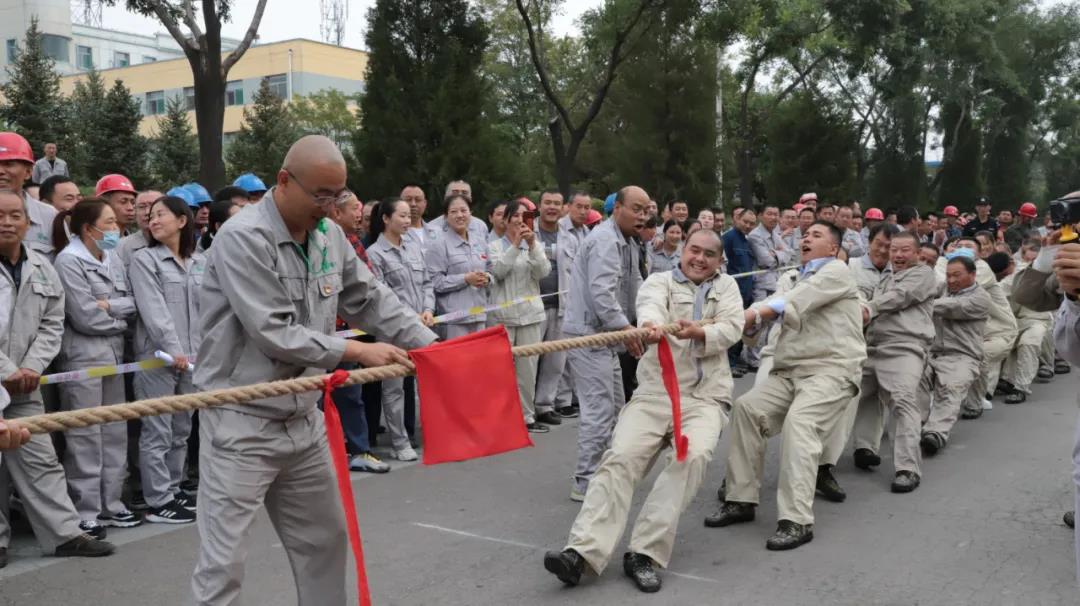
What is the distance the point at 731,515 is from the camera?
233 inches

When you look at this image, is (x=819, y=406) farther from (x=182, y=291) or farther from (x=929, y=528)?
(x=182, y=291)

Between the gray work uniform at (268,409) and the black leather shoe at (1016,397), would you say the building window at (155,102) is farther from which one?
the gray work uniform at (268,409)

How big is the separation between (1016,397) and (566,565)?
7149 mm

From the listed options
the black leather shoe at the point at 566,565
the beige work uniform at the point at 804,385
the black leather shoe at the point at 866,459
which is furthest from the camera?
the black leather shoe at the point at 866,459

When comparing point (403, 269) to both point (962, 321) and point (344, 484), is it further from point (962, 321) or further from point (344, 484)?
point (962, 321)

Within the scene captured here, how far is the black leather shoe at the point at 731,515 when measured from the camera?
5883 mm

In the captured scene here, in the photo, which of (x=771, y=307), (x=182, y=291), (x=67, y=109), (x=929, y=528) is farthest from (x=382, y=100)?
(x=67, y=109)

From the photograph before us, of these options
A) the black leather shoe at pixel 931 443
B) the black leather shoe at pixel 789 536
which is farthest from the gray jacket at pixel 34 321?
the black leather shoe at pixel 931 443

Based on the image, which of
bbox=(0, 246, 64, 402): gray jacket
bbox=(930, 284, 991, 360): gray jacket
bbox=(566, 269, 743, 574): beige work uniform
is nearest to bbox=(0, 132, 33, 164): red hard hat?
bbox=(0, 246, 64, 402): gray jacket

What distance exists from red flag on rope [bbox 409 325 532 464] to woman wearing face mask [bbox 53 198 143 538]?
282 centimetres

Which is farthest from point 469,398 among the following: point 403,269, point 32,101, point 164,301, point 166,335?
point 32,101

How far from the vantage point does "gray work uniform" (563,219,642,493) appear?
251 inches

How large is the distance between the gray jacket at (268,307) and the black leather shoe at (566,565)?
159 cm

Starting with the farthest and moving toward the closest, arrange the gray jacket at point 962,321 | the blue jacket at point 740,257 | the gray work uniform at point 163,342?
the blue jacket at point 740,257 → the gray jacket at point 962,321 → the gray work uniform at point 163,342
